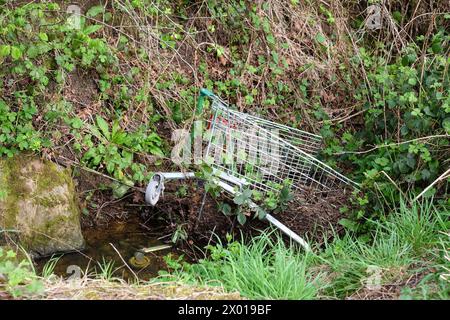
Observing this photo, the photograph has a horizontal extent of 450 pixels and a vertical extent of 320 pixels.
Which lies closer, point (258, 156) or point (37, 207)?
point (37, 207)

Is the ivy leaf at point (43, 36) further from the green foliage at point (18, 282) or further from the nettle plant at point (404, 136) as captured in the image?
the nettle plant at point (404, 136)

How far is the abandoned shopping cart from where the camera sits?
4.71 meters

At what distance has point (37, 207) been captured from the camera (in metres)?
4.68

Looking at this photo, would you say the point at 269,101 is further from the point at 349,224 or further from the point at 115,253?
the point at 115,253

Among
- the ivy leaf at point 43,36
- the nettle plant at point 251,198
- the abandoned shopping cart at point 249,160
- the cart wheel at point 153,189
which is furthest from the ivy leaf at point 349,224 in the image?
the ivy leaf at point 43,36

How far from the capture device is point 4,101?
4.78 m

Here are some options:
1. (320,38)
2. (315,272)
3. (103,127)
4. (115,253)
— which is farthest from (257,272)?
(320,38)

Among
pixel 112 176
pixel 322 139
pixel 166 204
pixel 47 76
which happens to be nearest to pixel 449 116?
pixel 322 139

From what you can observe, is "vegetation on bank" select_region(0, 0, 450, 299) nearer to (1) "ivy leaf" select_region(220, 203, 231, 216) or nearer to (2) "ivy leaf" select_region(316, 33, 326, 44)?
(2) "ivy leaf" select_region(316, 33, 326, 44)

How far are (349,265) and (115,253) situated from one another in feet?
5.99

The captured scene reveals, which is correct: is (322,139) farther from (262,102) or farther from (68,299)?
(68,299)

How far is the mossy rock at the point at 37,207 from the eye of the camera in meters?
4.56

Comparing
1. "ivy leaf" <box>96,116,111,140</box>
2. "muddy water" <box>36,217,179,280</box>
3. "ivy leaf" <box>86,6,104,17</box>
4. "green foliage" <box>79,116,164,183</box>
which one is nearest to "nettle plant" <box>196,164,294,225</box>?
"muddy water" <box>36,217,179,280</box>
